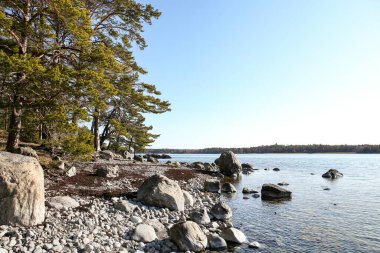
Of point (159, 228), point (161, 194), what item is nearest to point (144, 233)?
point (159, 228)

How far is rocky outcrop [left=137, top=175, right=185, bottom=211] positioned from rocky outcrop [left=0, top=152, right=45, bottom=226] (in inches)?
219

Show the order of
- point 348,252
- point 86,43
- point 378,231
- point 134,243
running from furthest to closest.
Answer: point 86,43, point 378,231, point 348,252, point 134,243

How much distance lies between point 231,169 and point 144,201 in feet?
80.5

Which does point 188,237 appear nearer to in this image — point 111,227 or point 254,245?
point 254,245

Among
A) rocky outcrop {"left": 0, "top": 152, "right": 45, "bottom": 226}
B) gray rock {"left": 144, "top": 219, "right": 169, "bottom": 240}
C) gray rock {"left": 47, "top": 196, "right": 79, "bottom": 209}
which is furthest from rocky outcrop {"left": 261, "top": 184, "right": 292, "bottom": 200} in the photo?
rocky outcrop {"left": 0, "top": 152, "right": 45, "bottom": 226}

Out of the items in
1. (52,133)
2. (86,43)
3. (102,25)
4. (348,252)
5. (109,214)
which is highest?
(102,25)

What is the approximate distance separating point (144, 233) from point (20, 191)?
4.31m

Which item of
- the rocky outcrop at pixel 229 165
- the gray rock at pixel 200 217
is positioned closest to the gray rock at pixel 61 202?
the gray rock at pixel 200 217

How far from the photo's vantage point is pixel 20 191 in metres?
8.75

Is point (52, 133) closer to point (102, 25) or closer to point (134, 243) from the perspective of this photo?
point (134, 243)

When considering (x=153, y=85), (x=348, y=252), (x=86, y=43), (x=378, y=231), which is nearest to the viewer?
(x=348, y=252)

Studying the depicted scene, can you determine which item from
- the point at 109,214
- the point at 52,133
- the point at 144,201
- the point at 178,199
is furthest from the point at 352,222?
the point at 52,133

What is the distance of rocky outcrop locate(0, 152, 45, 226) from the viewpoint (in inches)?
339

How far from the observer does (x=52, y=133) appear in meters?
17.8
